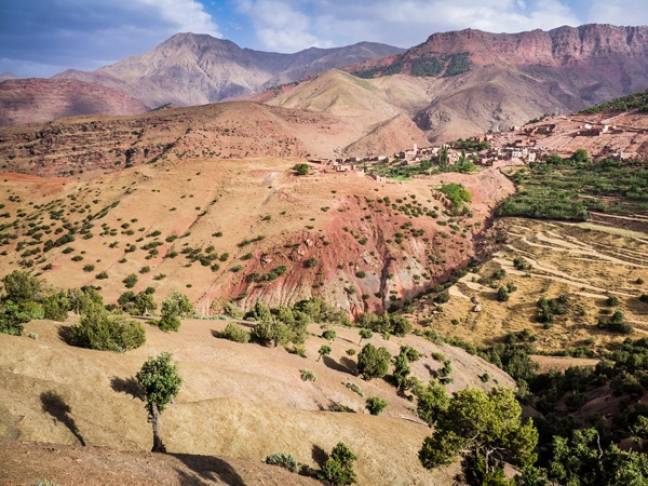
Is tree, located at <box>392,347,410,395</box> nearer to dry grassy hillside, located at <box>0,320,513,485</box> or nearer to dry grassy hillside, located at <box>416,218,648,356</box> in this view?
dry grassy hillside, located at <box>0,320,513,485</box>

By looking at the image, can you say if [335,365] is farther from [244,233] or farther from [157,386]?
[244,233]

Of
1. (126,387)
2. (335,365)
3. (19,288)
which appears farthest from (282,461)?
(19,288)

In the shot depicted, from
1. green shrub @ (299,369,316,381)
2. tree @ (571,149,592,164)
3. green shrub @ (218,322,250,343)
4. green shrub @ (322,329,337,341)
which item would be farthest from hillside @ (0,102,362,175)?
green shrub @ (299,369,316,381)

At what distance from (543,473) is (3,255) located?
67.4 m

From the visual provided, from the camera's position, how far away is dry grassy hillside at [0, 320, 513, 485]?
15594mm

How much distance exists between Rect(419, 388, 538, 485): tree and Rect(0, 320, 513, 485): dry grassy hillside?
5702 millimetres

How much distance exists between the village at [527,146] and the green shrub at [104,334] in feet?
241

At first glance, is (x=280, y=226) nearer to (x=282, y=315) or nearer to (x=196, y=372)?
(x=282, y=315)

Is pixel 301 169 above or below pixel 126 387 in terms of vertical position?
above

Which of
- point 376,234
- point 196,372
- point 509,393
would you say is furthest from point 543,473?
point 376,234

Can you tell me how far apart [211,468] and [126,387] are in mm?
5887

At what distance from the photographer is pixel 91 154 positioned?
146 meters

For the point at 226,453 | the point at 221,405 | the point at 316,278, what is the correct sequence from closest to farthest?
1. the point at 226,453
2. the point at 221,405
3. the point at 316,278

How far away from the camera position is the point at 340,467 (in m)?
17.9
